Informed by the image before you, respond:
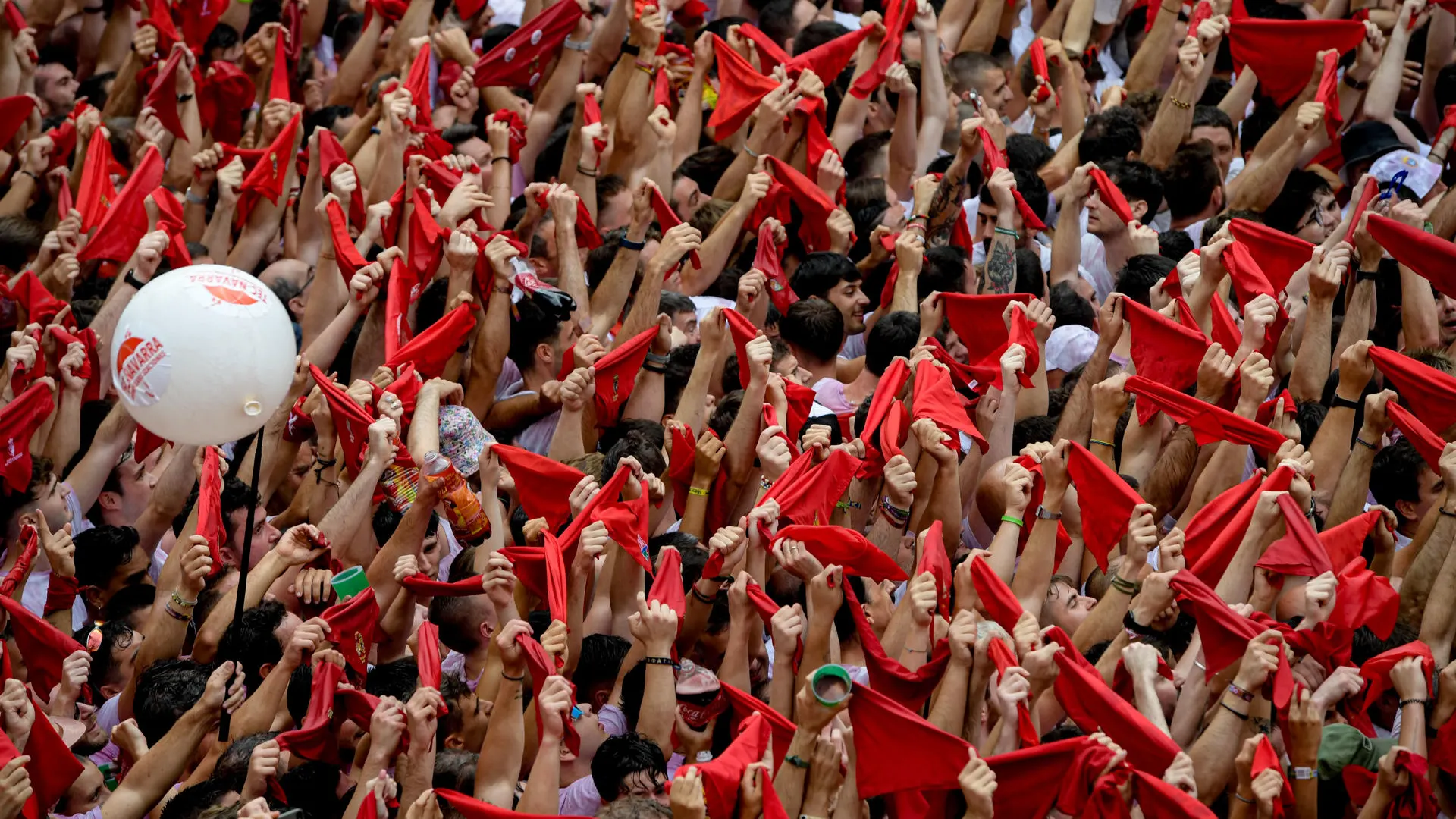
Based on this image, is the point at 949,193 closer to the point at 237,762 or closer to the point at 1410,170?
the point at 1410,170

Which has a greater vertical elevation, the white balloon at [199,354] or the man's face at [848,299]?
the white balloon at [199,354]

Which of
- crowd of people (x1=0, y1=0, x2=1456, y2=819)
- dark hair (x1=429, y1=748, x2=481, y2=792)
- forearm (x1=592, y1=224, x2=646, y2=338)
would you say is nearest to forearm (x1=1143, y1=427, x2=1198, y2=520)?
crowd of people (x1=0, y1=0, x2=1456, y2=819)

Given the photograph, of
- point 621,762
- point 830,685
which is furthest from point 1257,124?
point 621,762

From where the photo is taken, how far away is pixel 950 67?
884cm

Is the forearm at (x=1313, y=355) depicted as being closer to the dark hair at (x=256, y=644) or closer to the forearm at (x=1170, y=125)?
the forearm at (x=1170, y=125)

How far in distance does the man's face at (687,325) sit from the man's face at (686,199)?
0.88 metres

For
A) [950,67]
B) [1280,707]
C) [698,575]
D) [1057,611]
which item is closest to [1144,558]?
[1057,611]

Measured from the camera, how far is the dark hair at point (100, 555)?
6.30 m

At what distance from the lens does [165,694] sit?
5633 mm

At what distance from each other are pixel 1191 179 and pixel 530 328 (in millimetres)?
2872

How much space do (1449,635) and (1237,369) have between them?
113 cm

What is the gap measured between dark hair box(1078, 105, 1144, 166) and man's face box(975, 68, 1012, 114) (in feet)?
2.15

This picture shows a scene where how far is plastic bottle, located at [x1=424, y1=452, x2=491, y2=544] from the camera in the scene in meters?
6.08

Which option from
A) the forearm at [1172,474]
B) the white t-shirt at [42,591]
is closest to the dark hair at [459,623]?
the white t-shirt at [42,591]
